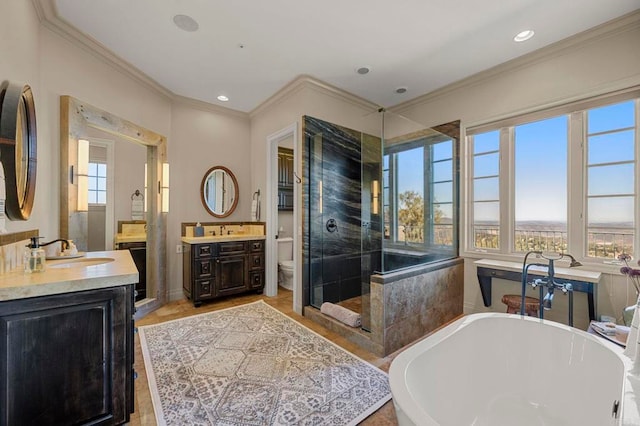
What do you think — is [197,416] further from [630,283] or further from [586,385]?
[630,283]

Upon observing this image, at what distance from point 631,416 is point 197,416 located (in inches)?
81.1

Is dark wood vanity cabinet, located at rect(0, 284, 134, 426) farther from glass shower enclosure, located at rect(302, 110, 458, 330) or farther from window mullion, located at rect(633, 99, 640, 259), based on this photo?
window mullion, located at rect(633, 99, 640, 259)

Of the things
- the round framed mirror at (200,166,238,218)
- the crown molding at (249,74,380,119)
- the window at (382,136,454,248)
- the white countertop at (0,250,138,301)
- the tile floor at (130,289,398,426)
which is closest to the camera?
the white countertop at (0,250,138,301)

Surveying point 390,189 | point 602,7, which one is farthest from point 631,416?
point 602,7

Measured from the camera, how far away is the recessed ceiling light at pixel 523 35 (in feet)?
8.14

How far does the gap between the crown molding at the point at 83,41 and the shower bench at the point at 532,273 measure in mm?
4448

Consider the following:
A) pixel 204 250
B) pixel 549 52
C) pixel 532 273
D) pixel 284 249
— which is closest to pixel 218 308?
pixel 204 250

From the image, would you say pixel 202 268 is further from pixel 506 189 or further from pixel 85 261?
pixel 506 189

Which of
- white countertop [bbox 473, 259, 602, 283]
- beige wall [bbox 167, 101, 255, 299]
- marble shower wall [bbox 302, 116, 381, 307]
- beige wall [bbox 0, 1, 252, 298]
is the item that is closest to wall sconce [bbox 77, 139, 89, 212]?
beige wall [bbox 0, 1, 252, 298]

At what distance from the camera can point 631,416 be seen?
1.01 metres

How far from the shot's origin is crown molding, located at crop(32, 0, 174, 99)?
2.21 m

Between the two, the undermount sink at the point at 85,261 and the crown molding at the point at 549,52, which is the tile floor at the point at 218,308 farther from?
the crown molding at the point at 549,52

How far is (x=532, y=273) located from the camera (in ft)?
8.73

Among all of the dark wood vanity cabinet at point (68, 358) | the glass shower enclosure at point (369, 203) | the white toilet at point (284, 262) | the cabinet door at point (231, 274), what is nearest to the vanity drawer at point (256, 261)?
the cabinet door at point (231, 274)
